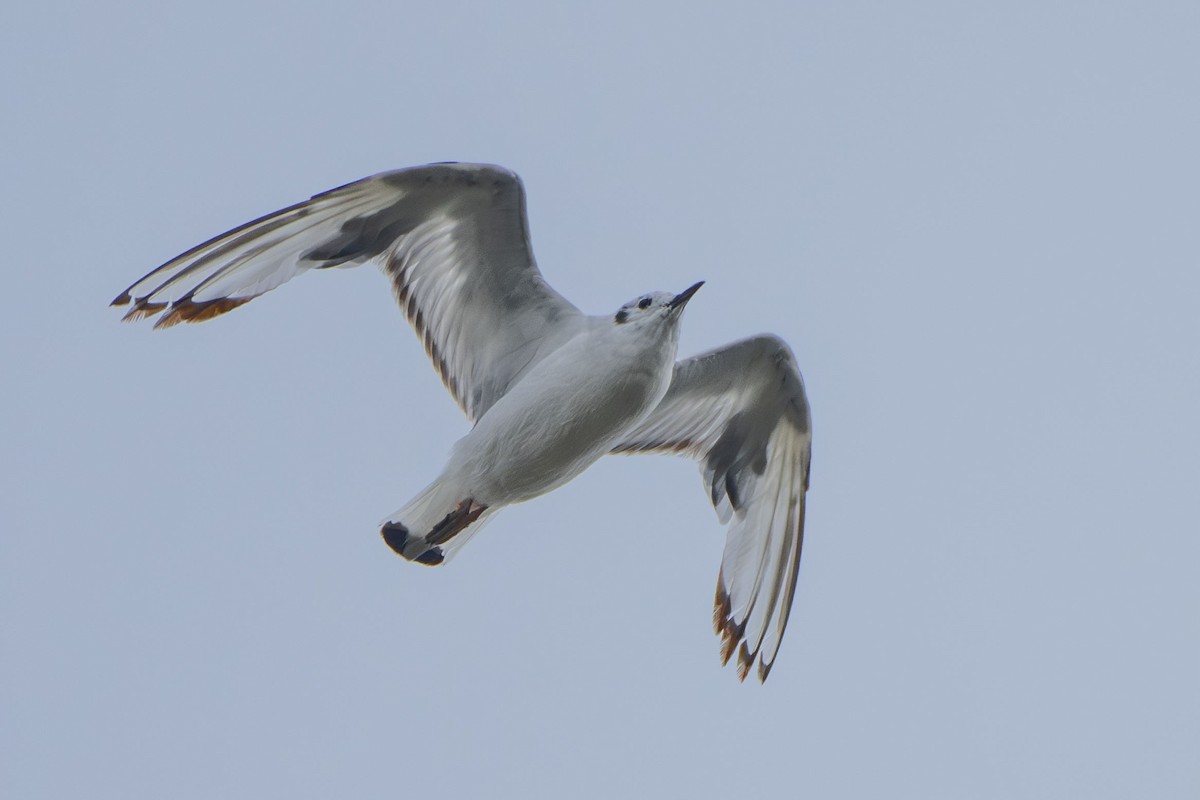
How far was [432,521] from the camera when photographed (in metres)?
9.84

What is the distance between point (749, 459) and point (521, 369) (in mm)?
1644

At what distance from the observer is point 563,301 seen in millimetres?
9984

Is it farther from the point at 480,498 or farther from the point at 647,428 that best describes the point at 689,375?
the point at 480,498

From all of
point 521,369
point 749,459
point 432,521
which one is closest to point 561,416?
point 521,369

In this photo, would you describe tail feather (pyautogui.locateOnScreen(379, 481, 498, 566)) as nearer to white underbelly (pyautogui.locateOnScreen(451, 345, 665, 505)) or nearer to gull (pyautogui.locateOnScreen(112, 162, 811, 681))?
gull (pyautogui.locateOnScreen(112, 162, 811, 681))

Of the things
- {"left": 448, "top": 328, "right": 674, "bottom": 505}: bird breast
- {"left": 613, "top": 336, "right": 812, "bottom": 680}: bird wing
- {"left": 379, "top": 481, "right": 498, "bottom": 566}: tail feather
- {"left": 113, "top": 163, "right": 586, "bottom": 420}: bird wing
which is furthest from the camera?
{"left": 613, "top": 336, "right": 812, "bottom": 680}: bird wing

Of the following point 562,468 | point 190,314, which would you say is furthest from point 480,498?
point 190,314

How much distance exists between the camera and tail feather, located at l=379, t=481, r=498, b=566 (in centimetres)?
978

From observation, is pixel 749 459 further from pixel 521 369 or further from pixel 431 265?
pixel 431 265

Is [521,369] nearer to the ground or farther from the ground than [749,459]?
farther from the ground

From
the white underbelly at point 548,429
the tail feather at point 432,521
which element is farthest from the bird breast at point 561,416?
the tail feather at point 432,521

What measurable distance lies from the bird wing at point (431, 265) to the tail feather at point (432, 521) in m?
0.64

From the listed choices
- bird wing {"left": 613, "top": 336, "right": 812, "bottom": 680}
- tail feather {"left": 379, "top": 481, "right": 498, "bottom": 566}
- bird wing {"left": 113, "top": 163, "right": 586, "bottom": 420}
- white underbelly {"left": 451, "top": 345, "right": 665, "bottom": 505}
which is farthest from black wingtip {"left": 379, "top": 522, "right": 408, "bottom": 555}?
bird wing {"left": 613, "top": 336, "right": 812, "bottom": 680}

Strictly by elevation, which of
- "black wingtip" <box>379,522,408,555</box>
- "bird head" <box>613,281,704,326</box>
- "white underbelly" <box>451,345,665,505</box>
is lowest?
"black wingtip" <box>379,522,408,555</box>
